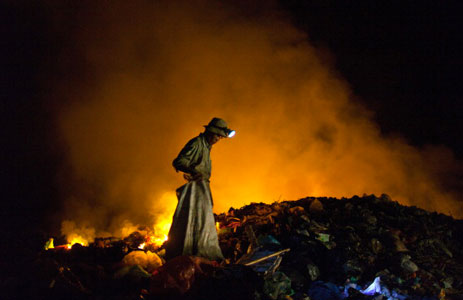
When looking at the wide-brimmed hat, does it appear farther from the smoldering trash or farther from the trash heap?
the trash heap

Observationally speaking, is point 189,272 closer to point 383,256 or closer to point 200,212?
point 200,212

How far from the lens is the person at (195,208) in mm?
4426

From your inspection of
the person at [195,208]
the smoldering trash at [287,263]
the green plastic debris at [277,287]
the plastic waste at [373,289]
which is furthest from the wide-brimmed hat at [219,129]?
the plastic waste at [373,289]

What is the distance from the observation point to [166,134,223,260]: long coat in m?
4.42

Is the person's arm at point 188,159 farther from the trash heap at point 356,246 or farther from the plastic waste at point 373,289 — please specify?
the plastic waste at point 373,289

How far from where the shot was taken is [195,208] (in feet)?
15.0

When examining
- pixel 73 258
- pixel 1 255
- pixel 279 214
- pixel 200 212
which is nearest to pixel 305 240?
pixel 279 214

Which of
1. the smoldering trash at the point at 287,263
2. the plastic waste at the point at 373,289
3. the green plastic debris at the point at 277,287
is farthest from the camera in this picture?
the plastic waste at the point at 373,289

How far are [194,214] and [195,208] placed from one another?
0.31 feet

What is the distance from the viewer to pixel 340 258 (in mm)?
5234

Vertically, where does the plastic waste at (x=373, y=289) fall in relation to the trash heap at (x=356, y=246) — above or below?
below

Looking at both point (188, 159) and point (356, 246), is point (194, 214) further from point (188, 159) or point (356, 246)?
point (356, 246)

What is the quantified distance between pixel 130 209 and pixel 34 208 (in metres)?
5.22

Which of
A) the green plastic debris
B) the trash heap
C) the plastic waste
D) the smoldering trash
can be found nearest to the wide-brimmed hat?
the smoldering trash
